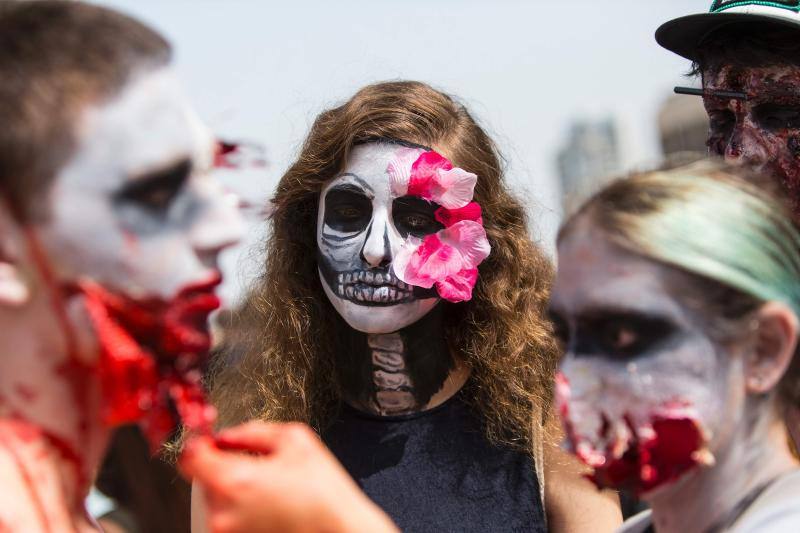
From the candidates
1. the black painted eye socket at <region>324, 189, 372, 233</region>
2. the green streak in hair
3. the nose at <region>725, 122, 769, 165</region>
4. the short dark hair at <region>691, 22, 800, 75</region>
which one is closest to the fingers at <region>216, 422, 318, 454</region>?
the green streak in hair

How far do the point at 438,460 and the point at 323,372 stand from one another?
0.50 metres

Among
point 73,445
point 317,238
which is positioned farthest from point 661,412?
point 317,238

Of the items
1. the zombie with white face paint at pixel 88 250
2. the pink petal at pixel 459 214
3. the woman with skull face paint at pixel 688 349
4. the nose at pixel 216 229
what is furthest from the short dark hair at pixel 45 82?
the pink petal at pixel 459 214

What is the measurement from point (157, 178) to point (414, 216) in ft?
4.65

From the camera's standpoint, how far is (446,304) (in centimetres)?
321

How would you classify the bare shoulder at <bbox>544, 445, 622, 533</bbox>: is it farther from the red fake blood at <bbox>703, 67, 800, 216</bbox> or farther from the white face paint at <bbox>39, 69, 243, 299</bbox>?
the white face paint at <bbox>39, 69, 243, 299</bbox>

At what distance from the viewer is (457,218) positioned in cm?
302

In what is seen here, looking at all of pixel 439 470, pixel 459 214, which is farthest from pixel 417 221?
pixel 439 470

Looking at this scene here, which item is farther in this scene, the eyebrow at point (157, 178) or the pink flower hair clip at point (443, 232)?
the pink flower hair clip at point (443, 232)

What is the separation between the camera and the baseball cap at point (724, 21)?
9.82ft

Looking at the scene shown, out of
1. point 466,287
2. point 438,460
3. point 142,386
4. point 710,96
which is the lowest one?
point 438,460

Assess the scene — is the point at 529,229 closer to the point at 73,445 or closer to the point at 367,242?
the point at 367,242

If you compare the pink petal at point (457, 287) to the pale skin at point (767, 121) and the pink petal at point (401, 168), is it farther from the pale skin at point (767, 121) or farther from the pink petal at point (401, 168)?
the pale skin at point (767, 121)

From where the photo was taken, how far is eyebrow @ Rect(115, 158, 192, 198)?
1.63 meters
